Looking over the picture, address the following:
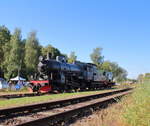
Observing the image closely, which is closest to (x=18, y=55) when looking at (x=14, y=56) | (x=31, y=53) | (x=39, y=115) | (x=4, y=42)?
(x=14, y=56)

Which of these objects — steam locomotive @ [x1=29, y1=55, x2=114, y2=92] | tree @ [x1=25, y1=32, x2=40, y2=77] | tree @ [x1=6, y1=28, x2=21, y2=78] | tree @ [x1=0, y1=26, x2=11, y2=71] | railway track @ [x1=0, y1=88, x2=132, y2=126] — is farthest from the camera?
tree @ [x1=0, y1=26, x2=11, y2=71]

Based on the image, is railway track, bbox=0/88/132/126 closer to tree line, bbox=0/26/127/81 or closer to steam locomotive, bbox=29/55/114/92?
steam locomotive, bbox=29/55/114/92

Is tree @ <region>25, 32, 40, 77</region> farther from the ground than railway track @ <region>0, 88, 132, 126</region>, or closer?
farther from the ground

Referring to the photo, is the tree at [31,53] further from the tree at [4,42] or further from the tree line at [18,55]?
the tree at [4,42]

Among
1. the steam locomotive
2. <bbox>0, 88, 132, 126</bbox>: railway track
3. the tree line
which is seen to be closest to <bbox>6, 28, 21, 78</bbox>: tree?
the tree line

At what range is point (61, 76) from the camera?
80.4 ft

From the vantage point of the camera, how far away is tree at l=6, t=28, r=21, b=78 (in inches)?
2616

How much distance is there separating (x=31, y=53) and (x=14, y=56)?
17.6 ft

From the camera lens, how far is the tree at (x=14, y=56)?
66438 mm

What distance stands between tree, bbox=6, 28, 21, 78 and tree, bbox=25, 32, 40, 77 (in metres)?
2.59

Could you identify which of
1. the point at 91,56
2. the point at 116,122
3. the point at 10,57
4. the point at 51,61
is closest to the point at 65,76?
the point at 51,61

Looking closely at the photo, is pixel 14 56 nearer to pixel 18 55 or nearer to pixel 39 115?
pixel 18 55

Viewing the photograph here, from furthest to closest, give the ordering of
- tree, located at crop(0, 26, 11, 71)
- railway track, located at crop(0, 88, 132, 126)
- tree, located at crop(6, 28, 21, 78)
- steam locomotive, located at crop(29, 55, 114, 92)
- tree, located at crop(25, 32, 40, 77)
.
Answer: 1. tree, located at crop(0, 26, 11, 71)
2. tree, located at crop(25, 32, 40, 77)
3. tree, located at crop(6, 28, 21, 78)
4. steam locomotive, located at crop(29, 55, 114, 92)
5. railway track, located at crop(0, 88, 132, 126)

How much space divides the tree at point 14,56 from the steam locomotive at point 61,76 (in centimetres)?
3751
